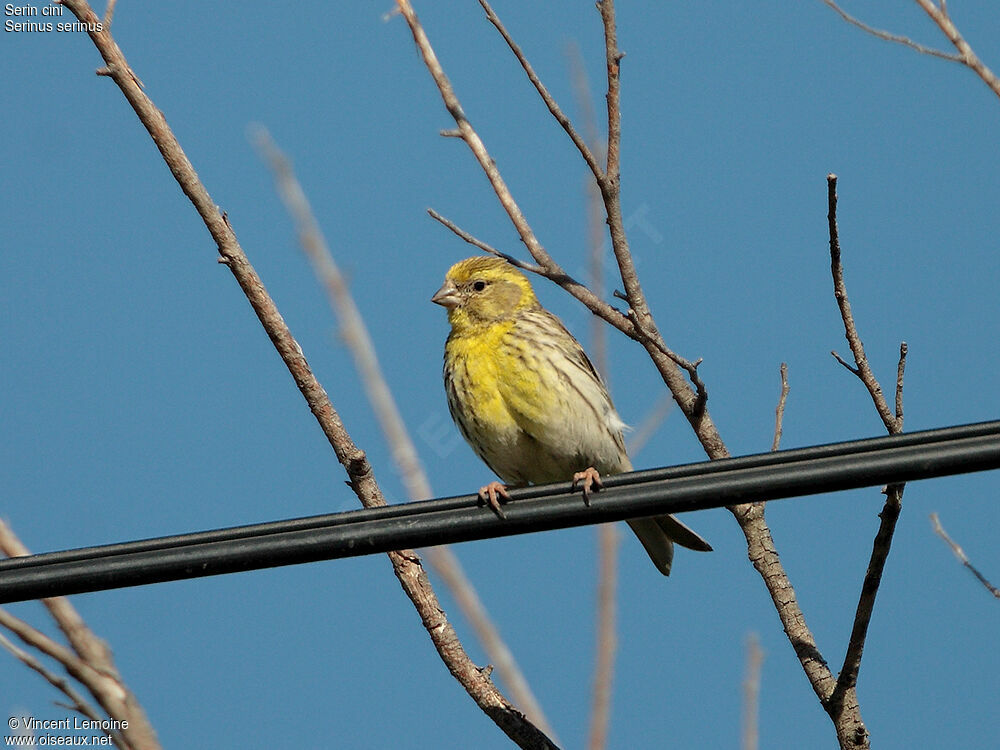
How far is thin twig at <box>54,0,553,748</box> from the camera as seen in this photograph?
224 inches

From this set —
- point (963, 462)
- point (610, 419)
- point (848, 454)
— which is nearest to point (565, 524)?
point (848, 454)

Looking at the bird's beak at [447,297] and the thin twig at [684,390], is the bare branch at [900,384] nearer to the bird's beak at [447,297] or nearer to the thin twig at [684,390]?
the thin twig at [684,390]

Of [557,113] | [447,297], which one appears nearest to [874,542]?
[557,113]

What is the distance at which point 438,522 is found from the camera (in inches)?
168

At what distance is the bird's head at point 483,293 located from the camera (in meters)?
7.51

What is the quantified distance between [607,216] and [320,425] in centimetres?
156

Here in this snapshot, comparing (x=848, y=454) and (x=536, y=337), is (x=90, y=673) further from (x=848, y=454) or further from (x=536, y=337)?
(x=536, y=337)

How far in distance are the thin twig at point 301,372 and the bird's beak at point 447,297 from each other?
1.90 meters

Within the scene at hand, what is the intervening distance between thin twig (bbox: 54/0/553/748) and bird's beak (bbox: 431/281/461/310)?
1903mm

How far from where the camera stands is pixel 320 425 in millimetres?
5949

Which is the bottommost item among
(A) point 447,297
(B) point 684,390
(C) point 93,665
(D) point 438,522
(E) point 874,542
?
(C) point 93,665

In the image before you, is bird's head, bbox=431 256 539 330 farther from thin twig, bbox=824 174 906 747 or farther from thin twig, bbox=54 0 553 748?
thin twig, bbox=824 174 906 747

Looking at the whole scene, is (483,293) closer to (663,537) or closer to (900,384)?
(663,537)

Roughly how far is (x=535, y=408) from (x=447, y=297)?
122 cm
